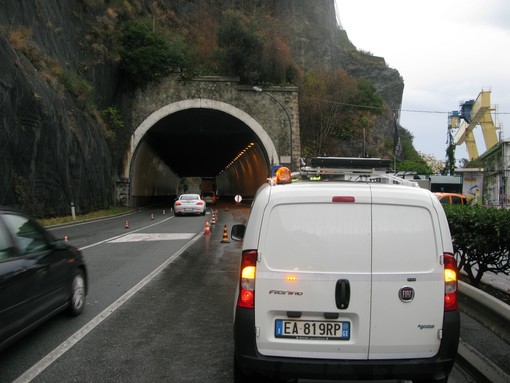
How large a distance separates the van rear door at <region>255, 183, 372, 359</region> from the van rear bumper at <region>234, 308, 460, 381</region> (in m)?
0.05

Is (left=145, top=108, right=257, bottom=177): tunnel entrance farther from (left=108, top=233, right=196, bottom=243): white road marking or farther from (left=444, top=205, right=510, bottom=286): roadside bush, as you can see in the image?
(left=444, top=205, right=510, bottom=286): roadside bush

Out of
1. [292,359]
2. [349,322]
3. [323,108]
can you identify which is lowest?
[292,359]

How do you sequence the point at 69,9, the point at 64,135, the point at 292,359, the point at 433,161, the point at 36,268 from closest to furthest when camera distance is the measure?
the point at 292,359, the point at 36,268, the point at 64,135, the point at 69,9, the point at 433,161

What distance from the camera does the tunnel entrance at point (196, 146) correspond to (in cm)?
3988

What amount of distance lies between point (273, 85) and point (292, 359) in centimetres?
3926

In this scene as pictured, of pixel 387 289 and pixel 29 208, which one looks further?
pixel 29 208

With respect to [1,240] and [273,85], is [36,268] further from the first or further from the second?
[273,85]

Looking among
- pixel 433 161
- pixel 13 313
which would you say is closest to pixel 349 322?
pixel 13 313

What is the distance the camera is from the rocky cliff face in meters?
20.0

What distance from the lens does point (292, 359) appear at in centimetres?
359

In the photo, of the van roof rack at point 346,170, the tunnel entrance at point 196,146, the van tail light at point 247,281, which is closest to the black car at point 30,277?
the van tail light at point 247,281

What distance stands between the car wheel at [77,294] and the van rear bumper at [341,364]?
11.0 ft

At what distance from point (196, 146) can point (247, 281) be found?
5182cm

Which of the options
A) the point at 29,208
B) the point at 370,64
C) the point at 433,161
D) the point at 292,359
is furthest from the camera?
the point at 433,161
